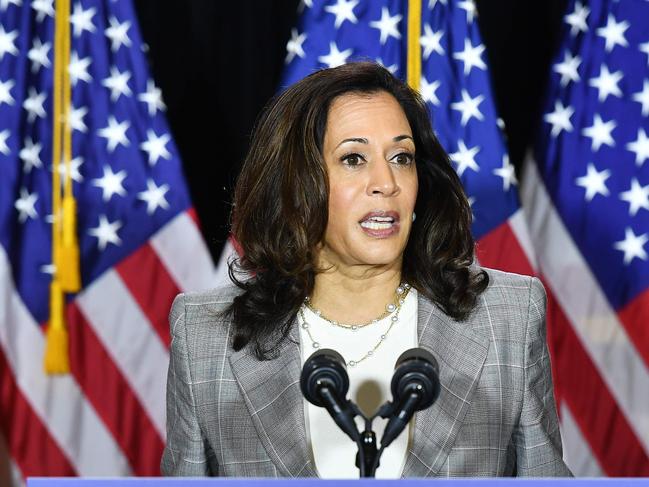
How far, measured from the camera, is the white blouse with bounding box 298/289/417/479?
1941mm

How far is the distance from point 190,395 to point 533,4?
1.95 m

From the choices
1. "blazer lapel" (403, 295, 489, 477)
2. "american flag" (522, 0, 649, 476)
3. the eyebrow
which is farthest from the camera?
"american flag" (522, 0, 649, 476)

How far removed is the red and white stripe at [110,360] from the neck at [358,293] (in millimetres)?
1236

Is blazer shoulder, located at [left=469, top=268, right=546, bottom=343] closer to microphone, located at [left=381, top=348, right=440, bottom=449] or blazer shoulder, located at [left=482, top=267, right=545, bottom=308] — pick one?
blazer shoulder, located at [left=482, top=267, right=545, bottom=308]

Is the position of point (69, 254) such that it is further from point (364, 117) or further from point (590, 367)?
point (590, 367)

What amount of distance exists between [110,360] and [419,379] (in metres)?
2.25

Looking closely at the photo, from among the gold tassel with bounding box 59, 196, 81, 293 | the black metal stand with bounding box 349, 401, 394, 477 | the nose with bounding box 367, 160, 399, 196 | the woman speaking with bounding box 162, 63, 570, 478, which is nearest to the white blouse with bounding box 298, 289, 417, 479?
the woman speaking with bounding box 162, 63, 570, 478

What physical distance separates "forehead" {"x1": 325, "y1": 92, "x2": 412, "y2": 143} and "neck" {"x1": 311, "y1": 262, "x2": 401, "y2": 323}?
0.29 metres

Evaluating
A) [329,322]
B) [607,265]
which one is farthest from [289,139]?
[607,265]

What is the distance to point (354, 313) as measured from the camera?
210 cm

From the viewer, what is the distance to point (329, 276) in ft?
7.00

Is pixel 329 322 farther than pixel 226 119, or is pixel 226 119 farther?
pixel 226 119

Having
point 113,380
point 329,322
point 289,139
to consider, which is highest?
point 289,139

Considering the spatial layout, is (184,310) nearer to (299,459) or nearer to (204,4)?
(299,459)
